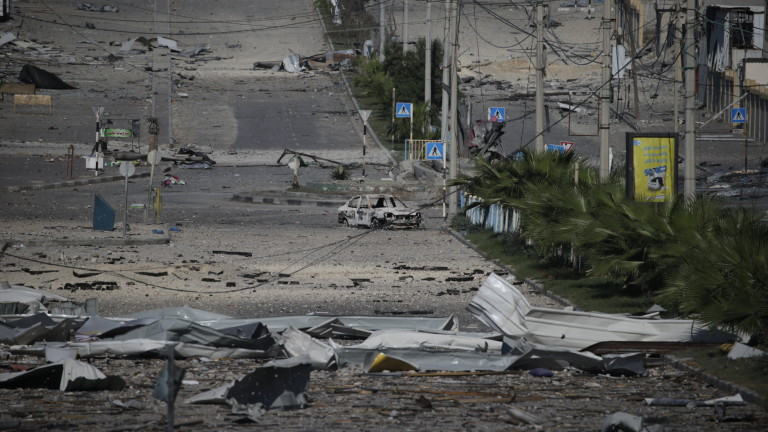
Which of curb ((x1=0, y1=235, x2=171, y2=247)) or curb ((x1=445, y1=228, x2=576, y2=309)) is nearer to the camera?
curb ((x1=445, y1=228, x2=576, y2=309))

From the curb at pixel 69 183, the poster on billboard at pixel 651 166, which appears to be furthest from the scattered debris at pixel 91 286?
the curb at pixel 69 183

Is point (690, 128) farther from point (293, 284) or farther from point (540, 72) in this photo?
point (540, 72)

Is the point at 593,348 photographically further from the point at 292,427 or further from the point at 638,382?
the point at 292,427

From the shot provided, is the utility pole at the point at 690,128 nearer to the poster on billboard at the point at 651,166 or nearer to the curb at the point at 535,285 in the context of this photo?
the poster on billboard at the point at 651,166

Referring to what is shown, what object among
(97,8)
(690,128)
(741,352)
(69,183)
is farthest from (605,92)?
(97,8)

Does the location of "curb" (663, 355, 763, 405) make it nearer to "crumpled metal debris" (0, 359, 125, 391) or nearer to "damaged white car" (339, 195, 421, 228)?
"crumpled metal debris" (0, 359, 125, 391)

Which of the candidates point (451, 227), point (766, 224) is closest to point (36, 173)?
point (451, 227)

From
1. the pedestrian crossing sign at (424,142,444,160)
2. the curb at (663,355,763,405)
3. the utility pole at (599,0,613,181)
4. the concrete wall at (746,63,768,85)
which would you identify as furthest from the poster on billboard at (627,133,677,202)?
the concrete wall at (746,63,768,85)
